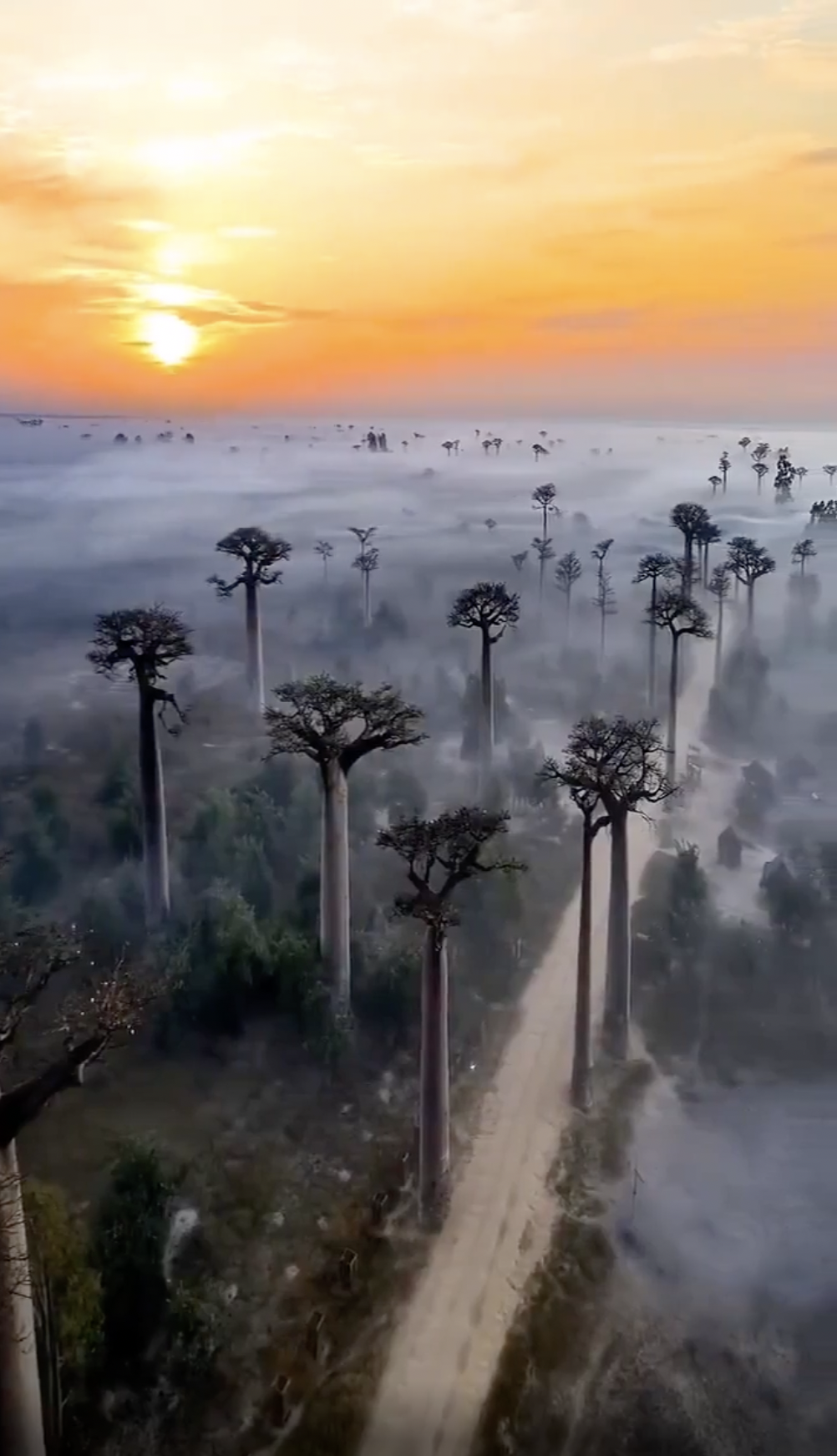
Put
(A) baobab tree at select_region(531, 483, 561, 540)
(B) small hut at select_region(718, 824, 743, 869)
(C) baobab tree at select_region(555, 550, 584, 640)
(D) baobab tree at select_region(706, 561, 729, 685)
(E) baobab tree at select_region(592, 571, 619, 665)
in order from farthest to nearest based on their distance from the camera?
(A) baobab tree at select_region(531, 483, 561, 540) → (C) baobab tree at select_region(555, 550, 584, 640) → (E) baobab tree at select_region(592, 571, 619, 665) → (D) baobab tree at select_region(706, 561, 729, 685) → (B) small hut at select_region(718, 824, 743, 869)

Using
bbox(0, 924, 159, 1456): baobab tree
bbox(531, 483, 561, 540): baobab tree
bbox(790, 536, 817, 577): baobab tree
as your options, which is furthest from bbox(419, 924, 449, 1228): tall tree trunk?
bbox(531, 483, 561, 540): baobab tree

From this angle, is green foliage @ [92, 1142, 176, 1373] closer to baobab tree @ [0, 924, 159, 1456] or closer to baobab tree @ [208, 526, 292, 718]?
baobab tree @ [0, 924, 159, 1456]

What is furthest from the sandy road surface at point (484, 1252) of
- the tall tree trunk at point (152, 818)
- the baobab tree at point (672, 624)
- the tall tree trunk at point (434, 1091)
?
the baobab tree at point (672, 624)

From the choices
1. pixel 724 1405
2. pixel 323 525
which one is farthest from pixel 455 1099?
pixel 323 525

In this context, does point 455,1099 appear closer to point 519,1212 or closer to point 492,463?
point 519,1212

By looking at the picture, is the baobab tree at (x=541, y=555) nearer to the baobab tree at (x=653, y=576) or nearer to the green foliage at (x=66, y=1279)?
the baobab tree at (x=653, y=576)

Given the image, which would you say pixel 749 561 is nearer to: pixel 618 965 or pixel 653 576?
pixel 653 576

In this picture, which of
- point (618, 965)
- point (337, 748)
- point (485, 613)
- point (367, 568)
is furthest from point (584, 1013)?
point (367, 568)
